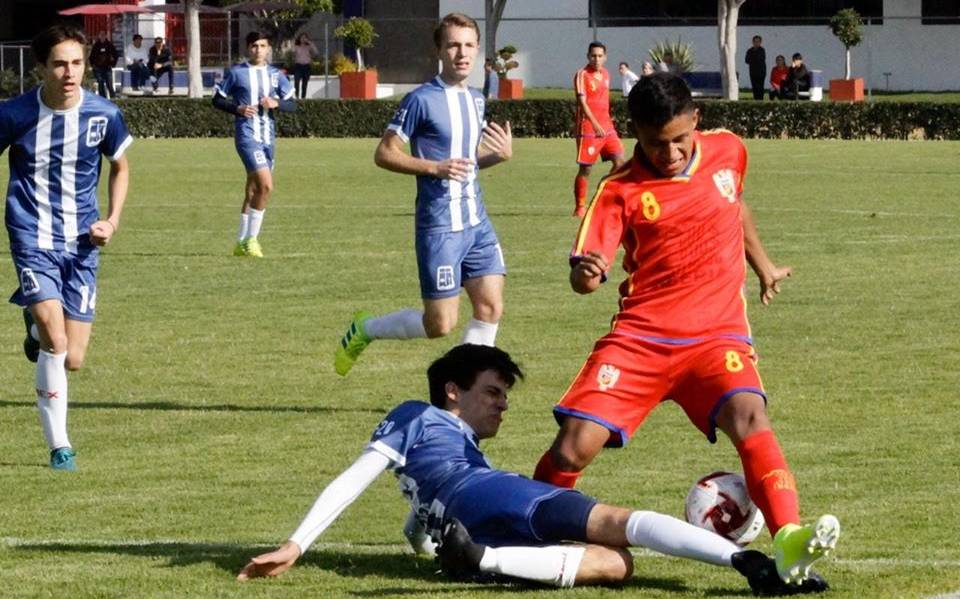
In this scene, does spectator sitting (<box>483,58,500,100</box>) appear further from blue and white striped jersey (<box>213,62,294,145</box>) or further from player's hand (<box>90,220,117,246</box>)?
player's hand (<box>90,220,117,246</box>)

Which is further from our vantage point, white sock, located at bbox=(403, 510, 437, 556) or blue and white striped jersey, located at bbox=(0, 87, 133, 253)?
blue and white striped jersey, located at bbox=(0, 87, 133, 253)

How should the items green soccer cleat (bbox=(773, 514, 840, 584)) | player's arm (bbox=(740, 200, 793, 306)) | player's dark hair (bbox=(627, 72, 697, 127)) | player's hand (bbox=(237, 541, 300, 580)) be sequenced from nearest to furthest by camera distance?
green soccer cleat (bbox=(773, 514, 840, 584))
player's hand (bbox=(237, 541, 300, 580))
player's dark hair (bbox=(627, 72, 697, 127))
player's arm (bbox=(740, 200, 793, 306))

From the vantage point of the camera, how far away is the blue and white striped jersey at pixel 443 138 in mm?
10125

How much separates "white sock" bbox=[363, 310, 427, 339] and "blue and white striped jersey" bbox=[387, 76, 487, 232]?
622mm

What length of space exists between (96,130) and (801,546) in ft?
15.3

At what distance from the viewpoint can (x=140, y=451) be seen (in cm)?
935

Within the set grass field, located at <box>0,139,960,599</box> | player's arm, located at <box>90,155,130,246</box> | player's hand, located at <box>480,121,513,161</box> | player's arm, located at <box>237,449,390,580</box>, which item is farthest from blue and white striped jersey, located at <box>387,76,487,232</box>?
player's arm, located at <box>237,449,390,580</box>

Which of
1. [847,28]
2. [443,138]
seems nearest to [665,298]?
[443,138]

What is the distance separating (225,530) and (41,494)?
3.93 feet

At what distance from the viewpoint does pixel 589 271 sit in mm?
6387

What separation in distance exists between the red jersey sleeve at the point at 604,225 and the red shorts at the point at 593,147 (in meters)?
16.6

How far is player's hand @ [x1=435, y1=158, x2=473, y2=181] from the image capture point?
384 inches

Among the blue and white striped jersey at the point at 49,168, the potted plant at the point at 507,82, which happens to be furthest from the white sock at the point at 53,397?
the potted plant at the point at 507,82

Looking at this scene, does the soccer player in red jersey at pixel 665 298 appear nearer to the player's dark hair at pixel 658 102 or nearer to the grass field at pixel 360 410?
the player's dark hair at pixel 658 102
